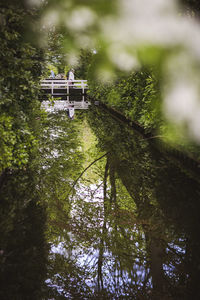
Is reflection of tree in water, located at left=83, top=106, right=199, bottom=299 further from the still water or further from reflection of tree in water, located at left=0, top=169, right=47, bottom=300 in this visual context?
reflection of tree in water, located at left=0, top=169, right=47, bottom=300

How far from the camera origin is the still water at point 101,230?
2.75 meters

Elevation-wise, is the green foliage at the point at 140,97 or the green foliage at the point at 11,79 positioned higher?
the green foliage at the point at 140,97

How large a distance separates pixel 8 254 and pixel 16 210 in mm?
1202

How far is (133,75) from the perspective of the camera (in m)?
11.5

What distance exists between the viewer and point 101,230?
3.97 metres

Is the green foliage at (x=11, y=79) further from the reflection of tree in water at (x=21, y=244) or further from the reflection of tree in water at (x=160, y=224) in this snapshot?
the reflection of tree in water at (x=160, y=224)

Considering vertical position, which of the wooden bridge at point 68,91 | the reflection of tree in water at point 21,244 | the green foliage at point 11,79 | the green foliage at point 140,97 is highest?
the wooden bridge at point 68,91

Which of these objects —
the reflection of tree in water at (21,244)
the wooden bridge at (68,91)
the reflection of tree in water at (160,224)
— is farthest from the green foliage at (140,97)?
the wooden bridge at (68,91)

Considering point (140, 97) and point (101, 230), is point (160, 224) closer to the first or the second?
point (101, 230)

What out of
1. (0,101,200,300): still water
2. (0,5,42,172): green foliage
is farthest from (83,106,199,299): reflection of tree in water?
(0,5,42,172): green foliage

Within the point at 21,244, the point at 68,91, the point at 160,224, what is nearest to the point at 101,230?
the point at 160,224

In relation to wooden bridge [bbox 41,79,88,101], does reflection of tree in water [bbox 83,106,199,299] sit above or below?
below

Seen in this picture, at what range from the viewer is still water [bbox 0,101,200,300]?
275cm

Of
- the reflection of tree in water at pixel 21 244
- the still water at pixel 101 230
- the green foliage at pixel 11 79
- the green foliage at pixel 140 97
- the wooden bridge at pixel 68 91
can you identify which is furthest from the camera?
the wooden bridge at pixel 68 91
